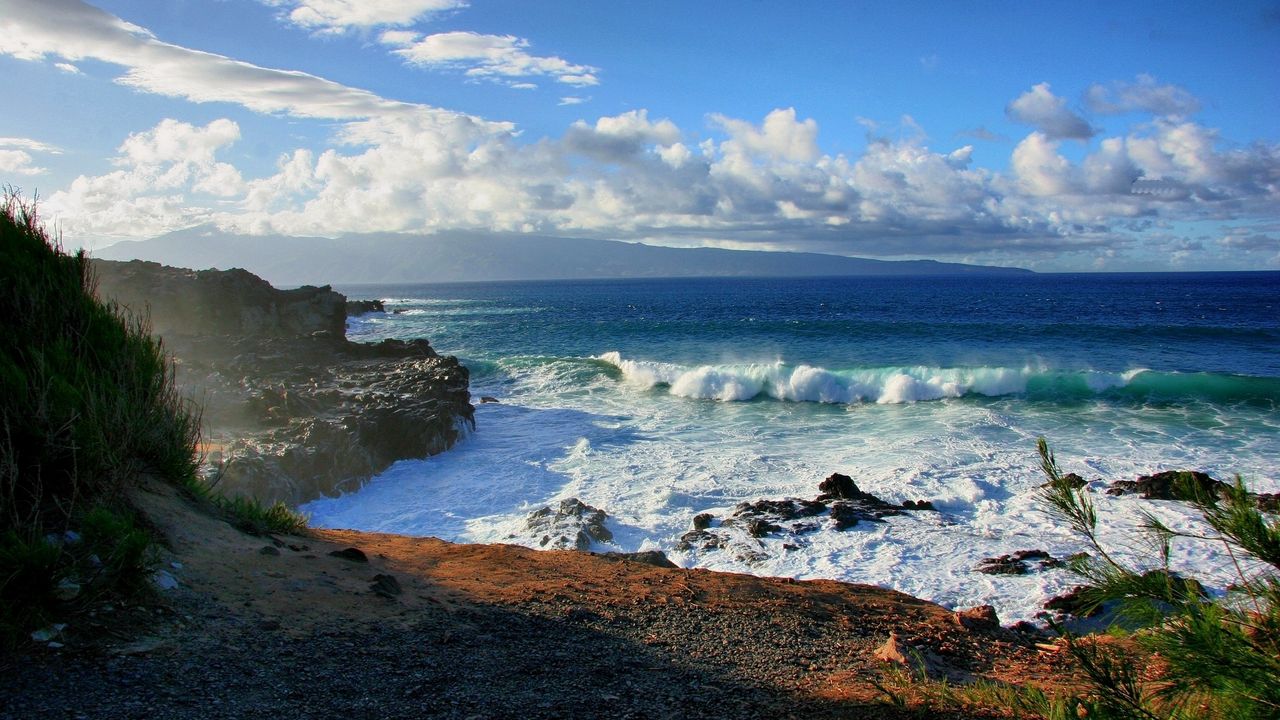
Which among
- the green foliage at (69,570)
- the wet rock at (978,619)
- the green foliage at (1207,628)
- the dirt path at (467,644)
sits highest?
the green foliage at (1207,628)

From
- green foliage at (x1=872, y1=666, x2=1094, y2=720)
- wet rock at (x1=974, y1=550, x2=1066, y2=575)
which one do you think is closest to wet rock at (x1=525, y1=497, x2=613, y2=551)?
wet rock at (x1=974, y1=550, x2=1066, y2=575)

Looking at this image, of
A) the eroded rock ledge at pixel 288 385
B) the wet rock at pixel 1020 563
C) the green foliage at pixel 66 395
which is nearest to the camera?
the green foliage at pixel 66 395

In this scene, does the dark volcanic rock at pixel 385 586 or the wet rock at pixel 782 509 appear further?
the wet rock at pixel 782 509

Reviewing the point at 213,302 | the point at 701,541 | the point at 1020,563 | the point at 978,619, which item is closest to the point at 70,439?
the point at 978,619

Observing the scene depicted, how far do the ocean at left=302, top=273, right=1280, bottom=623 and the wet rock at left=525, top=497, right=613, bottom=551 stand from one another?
30cm

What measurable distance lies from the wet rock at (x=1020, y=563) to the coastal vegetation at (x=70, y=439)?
33.8ft

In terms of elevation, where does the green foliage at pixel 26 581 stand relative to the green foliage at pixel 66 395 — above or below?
below

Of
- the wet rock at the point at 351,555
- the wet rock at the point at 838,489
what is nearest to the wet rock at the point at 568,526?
the wet rock at the point at 838,489

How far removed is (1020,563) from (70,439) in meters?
12.1

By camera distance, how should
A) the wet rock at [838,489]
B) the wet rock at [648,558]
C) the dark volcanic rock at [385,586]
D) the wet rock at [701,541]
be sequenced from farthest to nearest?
the wet rock at [838,489] → the wet rock at [701,541] → the wet rock at [648,558] → the dark volcanic rock at [385,586]

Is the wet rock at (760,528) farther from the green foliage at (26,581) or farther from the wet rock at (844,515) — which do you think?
the green foliage at (26,581)

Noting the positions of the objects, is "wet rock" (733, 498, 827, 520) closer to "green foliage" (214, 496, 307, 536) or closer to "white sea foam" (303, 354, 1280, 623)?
"white sea foam" (303, 354, 1280, 623)

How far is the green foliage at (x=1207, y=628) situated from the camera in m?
2.70

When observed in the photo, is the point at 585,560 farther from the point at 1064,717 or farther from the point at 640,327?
the point at 640,327
